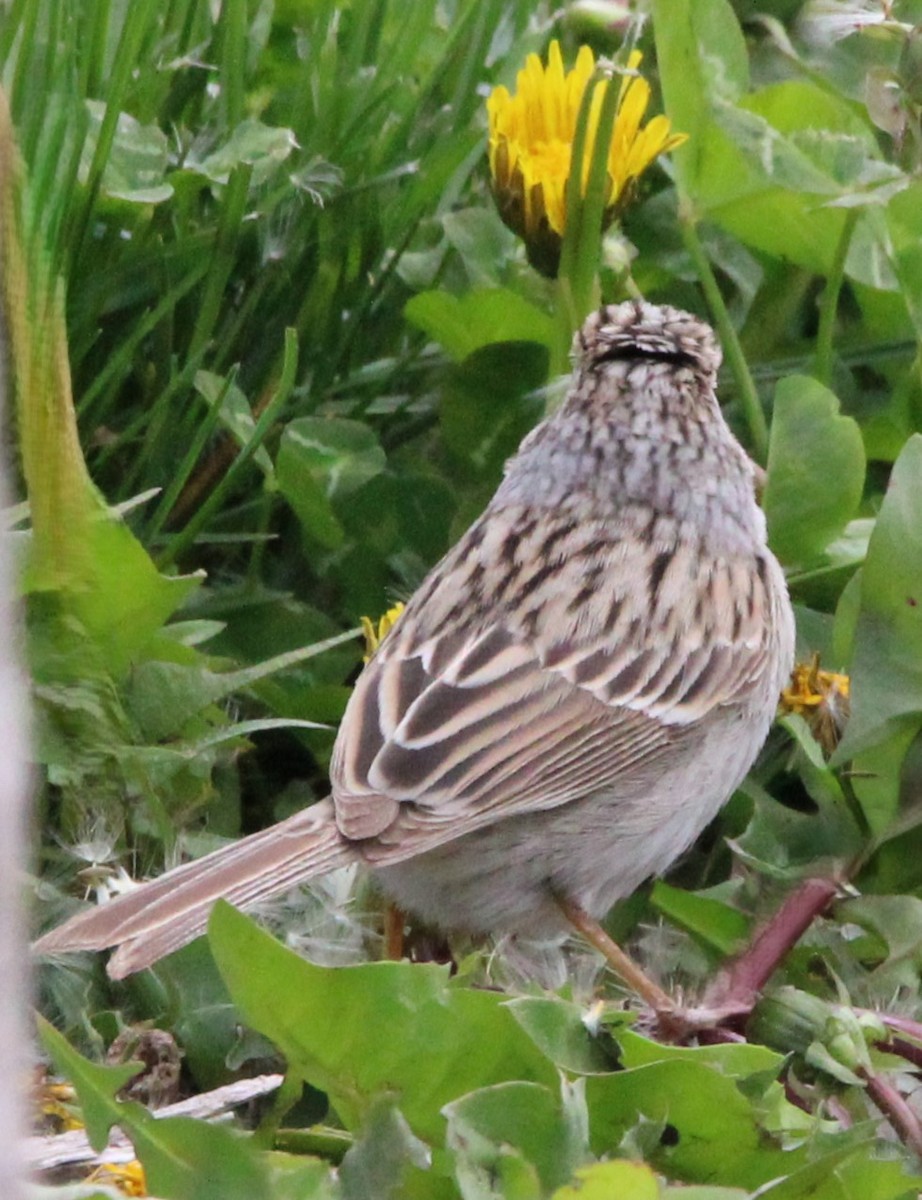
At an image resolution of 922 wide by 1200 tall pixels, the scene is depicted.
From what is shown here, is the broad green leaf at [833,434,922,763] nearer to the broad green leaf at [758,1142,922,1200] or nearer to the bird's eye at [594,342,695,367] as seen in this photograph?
the bird's eye at [594,342,695,367]

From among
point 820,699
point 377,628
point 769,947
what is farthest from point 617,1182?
point 377,628

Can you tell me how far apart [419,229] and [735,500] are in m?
0.91

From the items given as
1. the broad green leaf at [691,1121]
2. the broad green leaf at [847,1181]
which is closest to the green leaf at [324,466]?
the broad green leaf at [691,1121]

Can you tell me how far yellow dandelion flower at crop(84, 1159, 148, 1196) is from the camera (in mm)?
2641

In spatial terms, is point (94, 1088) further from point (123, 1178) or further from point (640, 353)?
point (640, 353)

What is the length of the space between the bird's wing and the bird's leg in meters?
0.18

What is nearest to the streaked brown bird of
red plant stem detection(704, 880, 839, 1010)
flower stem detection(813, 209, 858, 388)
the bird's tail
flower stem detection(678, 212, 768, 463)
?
the bird's tail

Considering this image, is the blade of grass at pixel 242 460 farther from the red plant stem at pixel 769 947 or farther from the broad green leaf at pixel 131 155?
the red plant stem at pixel 769 947

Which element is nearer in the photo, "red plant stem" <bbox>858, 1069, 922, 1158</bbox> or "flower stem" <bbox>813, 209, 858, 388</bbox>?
"red plant stem" <bbox>858, 1069, 922, 1158</bbox>

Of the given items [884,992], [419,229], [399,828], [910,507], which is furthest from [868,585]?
[419,229]

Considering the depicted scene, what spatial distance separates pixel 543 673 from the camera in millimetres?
3492

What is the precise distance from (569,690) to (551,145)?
42.0 inches

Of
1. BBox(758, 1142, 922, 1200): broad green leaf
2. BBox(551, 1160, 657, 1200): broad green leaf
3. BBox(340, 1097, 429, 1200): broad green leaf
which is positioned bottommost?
BBox(758, 1142, 922, 1200): broad green leaf

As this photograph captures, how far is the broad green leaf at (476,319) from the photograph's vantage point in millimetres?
4027
